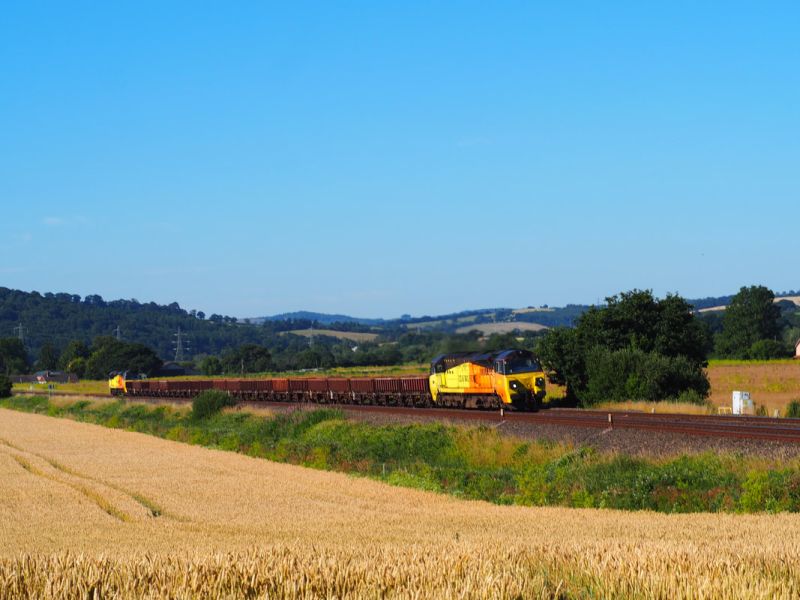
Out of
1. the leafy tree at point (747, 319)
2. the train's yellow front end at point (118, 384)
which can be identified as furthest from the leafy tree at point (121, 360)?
the leafy tree at point (747, 319)

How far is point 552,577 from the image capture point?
451 inches

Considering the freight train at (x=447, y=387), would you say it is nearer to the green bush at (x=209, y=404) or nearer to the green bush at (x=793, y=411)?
the green bush at (x=209, y=404)

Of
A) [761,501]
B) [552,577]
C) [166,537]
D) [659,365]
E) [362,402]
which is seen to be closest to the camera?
[552,577]

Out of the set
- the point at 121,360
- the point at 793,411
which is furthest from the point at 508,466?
the point at 121,360

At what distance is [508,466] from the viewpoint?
32531 millimetres

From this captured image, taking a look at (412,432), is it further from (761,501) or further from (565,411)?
(761,501)

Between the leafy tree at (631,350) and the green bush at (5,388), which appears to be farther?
the green bush at (5,388)

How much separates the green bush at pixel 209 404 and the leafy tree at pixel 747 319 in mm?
104660

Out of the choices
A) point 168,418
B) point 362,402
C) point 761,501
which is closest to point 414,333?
point 761,501

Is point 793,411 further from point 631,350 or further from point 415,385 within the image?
point 415,385

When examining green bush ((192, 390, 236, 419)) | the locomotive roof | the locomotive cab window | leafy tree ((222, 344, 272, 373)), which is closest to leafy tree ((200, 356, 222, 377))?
leafy tree ((222, 344, 272, 373))

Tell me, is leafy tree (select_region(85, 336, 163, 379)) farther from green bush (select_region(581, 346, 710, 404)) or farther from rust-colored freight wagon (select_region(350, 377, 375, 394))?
green bush (select_region(581, 346, 710, 404))

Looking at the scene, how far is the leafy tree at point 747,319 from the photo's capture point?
15462 centimetres

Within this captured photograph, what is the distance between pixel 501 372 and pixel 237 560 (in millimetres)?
35632
